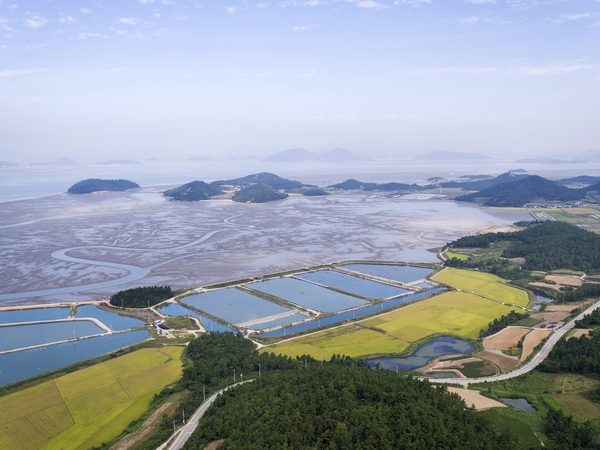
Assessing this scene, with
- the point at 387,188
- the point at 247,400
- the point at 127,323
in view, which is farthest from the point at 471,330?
the point at 387,188

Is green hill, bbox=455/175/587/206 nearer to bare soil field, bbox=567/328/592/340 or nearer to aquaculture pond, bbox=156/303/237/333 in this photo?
bare soil field, bbox=567/328/592/340

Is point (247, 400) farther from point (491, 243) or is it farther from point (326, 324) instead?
point (491, 243)

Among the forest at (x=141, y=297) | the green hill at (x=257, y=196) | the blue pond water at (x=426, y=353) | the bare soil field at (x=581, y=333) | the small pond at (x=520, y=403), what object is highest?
the green hill at (x=257, y=196)

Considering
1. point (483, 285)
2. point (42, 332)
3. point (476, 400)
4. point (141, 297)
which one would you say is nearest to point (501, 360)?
point (476, 400)

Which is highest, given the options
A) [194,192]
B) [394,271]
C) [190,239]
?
[194,192]

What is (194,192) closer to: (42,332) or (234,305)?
(234,305)

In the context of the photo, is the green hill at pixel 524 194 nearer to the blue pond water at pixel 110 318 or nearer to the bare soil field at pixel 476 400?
the bare soil field at pixel 476 400

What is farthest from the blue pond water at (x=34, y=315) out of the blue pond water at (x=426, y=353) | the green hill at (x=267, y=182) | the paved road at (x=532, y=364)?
the green hill at (x=267, y=182)
